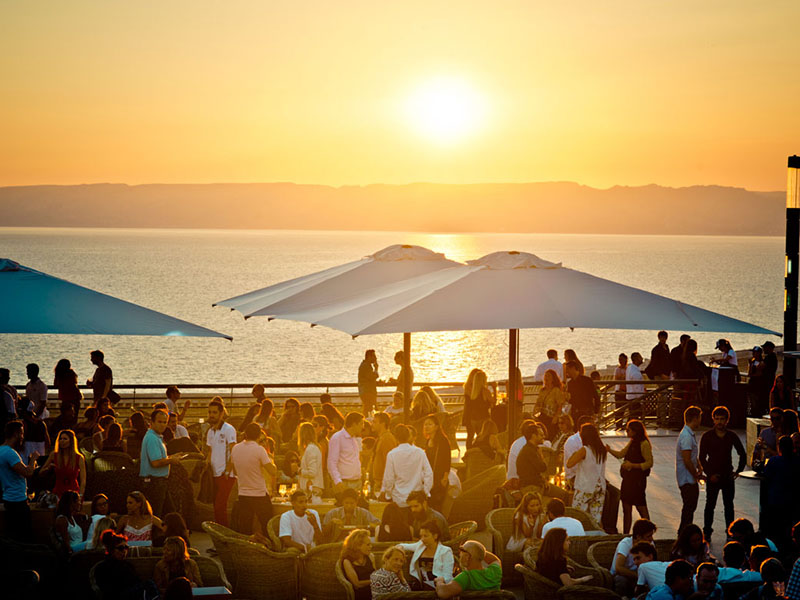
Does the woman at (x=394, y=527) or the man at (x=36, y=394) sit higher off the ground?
the man at (x=36, y=394)

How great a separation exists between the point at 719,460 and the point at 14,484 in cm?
740

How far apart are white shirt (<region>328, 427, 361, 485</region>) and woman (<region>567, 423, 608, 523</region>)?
2375mm

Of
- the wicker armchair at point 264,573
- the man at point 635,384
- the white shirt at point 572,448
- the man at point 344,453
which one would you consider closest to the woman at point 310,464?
the man at point 344,453

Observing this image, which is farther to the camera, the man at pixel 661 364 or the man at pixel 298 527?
the man at pixel 661 364

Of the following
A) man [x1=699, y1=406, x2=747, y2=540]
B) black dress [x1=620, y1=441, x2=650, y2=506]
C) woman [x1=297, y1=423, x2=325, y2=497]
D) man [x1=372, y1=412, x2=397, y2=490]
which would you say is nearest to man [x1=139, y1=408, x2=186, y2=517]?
woman [x1=297, y1=423, x2=325, y2=497]

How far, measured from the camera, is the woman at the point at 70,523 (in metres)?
8.10

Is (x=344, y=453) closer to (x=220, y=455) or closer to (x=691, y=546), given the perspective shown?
(x=220, y=455)

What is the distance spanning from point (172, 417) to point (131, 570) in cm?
514

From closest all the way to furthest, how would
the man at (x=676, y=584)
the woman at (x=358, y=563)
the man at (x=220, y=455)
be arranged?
the man at (x=676, y=584) < the woman at (x=358, y=563) < the man at (x=220, y=455)

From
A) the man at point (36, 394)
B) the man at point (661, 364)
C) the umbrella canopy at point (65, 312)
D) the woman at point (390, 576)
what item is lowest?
the woman at point (390, 576)

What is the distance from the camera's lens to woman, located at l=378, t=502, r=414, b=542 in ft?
28.0

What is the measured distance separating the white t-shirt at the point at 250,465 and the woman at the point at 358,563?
1.92m

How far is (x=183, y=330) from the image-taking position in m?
9.20

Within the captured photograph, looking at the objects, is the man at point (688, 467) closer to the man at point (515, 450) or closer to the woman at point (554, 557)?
the man at point (515, 450)
